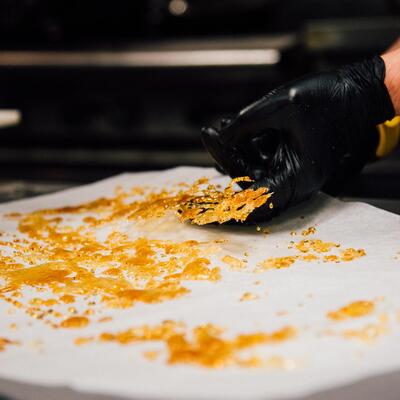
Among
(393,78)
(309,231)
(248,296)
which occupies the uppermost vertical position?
(393,78)

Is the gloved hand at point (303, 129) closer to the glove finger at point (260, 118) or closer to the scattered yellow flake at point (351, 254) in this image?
the glove finger at point (260, 118)

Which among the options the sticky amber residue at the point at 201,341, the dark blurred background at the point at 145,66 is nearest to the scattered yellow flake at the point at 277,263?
the sticky amber residue at the point at 201,341

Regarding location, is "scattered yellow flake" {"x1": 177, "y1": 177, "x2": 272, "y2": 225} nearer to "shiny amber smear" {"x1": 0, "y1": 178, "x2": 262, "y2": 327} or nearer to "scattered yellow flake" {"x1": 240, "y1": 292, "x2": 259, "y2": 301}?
"shiny amber smear" {"x1": 0, "y1": 178, "x2": 262, "y2": 327}

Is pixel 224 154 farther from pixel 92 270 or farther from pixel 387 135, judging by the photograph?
pixel 387 135

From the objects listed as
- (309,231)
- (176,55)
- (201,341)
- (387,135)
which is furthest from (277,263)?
(176,55)

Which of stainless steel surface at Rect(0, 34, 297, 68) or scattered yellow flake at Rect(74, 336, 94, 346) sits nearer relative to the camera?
scattered yellow flake at Rect(74, 336, 94, 346)

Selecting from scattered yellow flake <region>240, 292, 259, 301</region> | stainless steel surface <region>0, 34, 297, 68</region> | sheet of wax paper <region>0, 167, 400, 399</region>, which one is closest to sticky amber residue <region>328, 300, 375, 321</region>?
sheet of wax paper <region>0, 167, 400, 399</region>

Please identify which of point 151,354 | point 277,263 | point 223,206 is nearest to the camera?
point 151,354
